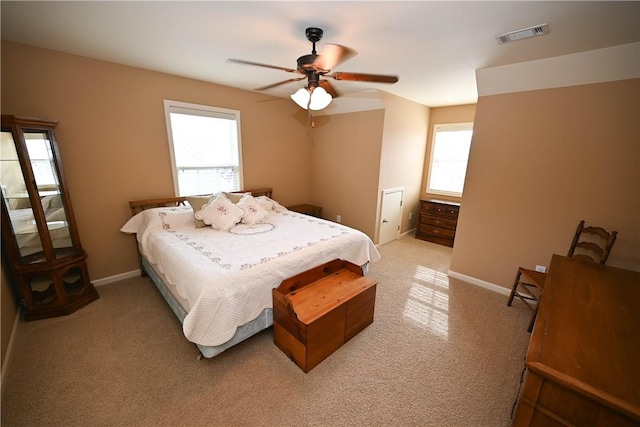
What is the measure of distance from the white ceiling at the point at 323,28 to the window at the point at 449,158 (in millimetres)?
1926

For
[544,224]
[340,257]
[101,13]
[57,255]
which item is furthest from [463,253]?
[57,255]

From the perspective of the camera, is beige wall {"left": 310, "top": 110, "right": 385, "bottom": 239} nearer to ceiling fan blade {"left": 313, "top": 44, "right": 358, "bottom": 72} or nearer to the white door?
the white door

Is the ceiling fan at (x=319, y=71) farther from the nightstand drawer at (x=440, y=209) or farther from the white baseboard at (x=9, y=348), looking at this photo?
the nightstand drawer at (x=440, y=209)

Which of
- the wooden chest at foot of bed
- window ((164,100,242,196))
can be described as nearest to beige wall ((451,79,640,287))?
the wooden chest at foot of bed

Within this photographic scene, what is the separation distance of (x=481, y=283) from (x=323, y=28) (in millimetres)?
3124

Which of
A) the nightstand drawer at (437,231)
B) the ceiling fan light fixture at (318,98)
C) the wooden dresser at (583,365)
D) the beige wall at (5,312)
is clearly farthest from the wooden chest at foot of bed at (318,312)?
the nightstand drawer at (437,231)

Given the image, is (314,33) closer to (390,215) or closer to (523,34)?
(523,34)

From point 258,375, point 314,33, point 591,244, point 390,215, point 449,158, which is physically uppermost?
point 314,33

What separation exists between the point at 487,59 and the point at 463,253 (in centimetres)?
208

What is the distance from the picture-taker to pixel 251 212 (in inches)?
118

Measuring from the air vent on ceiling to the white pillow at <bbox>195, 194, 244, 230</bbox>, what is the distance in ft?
9.38

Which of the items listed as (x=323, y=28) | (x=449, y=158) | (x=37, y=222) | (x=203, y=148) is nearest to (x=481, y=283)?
(x=449, y=158)

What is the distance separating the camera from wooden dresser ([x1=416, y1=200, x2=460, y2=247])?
4.13 metres

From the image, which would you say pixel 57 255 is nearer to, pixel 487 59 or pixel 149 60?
→ pixel 149 60
